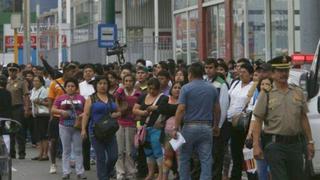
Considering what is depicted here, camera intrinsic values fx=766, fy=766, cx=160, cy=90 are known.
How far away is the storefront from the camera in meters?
20.4

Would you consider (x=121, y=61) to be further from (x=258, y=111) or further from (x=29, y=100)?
(x=258, y=111)

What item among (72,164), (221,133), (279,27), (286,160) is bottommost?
(72,164)

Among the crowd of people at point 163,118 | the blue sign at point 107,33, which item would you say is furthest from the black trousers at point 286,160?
the blue sign at point 107,33

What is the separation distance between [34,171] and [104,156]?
319cm

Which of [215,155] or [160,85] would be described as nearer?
[215,155]

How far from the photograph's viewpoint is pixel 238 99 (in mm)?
11039

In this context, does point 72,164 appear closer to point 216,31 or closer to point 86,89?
point 86,89

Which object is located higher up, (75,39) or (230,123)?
(75,39)

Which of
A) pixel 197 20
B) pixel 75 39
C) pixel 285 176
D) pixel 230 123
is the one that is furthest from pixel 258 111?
pixel 75 39

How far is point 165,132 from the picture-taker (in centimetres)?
1159

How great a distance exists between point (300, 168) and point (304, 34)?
17.3ft

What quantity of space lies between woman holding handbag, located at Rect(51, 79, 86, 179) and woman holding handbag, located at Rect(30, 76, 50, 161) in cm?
304

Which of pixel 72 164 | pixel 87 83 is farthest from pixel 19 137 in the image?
pixel 87 83

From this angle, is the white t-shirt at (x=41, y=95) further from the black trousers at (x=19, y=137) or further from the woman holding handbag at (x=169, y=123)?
the woman holding handbag at (x=169, y=123)
